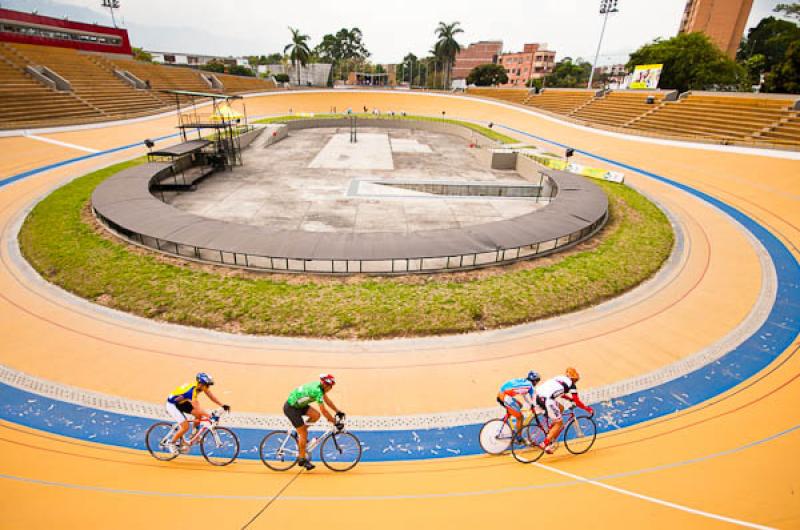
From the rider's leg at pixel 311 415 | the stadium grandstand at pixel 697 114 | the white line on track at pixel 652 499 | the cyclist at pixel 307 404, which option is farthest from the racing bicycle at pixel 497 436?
the stadium grandstand at pixel 697 114

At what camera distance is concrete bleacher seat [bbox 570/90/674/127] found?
148 ft

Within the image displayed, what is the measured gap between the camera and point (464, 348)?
10672mm

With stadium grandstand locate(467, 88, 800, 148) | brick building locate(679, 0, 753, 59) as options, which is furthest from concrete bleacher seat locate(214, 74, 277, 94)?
brick building locate(679, 0, 753, 59)

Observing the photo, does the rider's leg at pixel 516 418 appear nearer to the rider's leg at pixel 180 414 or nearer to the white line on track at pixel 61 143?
the rider's leg at pixel 180 414

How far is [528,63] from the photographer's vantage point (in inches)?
5778

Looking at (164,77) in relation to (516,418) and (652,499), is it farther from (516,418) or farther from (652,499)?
(652,499)

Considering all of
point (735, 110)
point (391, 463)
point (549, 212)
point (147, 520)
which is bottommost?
point (391, 463)

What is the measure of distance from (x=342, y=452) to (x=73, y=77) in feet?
193

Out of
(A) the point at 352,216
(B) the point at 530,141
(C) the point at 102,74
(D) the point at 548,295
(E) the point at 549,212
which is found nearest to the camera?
(D) the point at 548,295

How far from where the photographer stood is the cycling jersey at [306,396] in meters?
6.43

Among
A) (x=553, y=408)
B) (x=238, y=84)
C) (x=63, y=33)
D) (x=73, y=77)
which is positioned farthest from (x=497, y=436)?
(x=238, y=84)

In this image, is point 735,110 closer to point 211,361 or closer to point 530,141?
point 530,141

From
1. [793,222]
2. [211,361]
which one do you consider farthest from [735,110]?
[211,361]

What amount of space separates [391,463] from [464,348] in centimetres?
415
